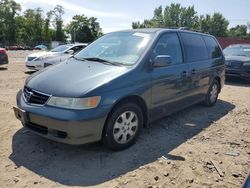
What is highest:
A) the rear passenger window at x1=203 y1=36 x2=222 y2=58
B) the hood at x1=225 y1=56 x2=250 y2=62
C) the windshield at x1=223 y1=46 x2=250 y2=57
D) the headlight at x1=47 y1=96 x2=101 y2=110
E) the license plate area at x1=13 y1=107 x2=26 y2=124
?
the rear passenger window at x1=203 y1=36 x2=222 y2=58

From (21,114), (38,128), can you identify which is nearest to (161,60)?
(38,128)

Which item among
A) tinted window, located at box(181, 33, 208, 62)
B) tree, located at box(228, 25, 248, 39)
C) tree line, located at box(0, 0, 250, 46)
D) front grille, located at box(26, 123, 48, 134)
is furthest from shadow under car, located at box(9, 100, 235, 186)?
tree, located at box(228, 25, 248, 39)

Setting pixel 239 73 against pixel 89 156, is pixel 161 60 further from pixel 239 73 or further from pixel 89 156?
pixel 239 73

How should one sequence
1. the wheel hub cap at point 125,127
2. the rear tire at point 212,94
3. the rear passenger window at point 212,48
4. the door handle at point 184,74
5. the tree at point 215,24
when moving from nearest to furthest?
the wheel hub cap at point 125,127
the door handle at point 184,74
the rear passenger window at point 212,48
the rear tire at point 212,94
the tree at point 215,24

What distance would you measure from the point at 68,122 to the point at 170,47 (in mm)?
2465

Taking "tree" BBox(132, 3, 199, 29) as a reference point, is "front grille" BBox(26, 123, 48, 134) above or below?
below

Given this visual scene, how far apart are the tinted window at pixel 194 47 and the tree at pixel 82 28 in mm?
83854

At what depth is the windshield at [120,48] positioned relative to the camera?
468 centimetres

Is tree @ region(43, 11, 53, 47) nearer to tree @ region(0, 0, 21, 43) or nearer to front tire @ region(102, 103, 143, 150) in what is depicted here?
tree @ region(0, 0, 21, 43)

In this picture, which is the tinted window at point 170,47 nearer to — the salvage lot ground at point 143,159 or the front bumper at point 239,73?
the salvage lot ground at point 143,159

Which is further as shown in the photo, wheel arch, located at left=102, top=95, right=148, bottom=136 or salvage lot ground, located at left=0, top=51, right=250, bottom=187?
wheel arch, located at left=102, top=95, right=148, bottom=136

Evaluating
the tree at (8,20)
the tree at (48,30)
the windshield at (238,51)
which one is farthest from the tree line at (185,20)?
the windshield at (238,51)

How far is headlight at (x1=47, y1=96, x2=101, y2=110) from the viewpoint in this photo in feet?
12.4

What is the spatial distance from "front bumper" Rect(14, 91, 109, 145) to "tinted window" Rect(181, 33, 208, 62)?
255cm
